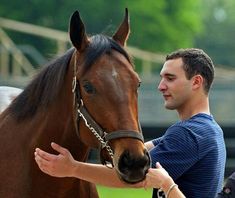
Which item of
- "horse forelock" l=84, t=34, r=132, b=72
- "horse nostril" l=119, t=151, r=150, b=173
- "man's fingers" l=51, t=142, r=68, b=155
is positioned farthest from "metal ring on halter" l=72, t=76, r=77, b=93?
"horse nostril" l=119, t=151, r=150, b=173

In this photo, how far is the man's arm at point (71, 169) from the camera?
4.45 m

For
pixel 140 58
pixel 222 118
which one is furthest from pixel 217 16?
pixel 222 118

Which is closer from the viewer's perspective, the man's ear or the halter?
the halter

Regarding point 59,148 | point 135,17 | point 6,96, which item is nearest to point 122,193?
point 6,96

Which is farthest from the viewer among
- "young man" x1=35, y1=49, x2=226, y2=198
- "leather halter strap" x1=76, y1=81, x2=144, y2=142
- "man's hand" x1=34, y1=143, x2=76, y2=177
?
"man's hand" x1=34, y1=143, x2=76, y2=177

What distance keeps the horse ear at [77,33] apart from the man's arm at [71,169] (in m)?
0.59

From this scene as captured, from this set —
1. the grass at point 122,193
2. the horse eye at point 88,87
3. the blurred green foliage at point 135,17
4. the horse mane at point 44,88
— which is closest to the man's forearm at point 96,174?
the horse eye at point 88,87

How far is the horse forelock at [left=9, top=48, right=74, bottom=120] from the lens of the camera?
4754 mm

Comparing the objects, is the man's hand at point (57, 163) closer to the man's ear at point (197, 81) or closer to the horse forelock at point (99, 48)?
the horse forelock at point (99, 48)

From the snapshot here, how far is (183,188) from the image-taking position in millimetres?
4387

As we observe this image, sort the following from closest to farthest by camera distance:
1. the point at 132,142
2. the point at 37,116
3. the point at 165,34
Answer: the point at 132,142
the point at 37,116
the point at 165,34

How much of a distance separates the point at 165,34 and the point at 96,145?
28233 millimetres

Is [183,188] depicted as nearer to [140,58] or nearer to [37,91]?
[37,91]

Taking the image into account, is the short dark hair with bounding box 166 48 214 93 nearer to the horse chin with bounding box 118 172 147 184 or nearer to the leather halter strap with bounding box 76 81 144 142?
the leather halter strap with bounding box 76 81 144 142
